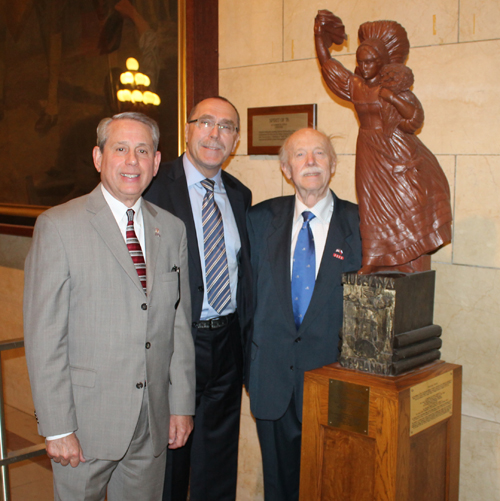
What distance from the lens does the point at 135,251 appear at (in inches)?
80.0

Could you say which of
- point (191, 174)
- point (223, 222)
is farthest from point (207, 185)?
point (223, 222)

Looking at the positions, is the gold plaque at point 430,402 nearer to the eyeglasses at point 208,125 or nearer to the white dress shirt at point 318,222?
the white dress shirt at point 318,222

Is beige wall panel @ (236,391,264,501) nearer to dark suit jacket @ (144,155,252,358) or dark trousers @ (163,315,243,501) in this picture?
dark trousers @ (163,315,243,501)

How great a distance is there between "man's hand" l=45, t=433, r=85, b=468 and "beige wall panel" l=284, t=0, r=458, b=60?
2.44m

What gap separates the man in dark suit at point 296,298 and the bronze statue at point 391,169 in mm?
198

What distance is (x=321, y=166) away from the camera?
2.43 m

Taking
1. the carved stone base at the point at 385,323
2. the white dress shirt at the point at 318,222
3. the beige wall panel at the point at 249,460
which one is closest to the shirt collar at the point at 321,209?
the white dress shirt at the point at 318,222

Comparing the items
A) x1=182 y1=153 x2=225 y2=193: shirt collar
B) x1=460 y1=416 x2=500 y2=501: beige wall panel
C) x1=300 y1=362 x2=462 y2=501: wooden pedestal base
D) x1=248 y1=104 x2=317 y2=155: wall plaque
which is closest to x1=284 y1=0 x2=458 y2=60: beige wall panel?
x1=248 y1=104 x2=317 y2=155: wall plaque

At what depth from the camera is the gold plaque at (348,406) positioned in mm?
2086

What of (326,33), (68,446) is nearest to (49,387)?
(68,446)

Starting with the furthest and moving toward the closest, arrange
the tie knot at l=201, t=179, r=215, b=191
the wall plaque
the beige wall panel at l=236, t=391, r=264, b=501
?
1. the beige wall panel at l=236, t=391, r=264, b=501
2. the wall plaque
3. the tie knot at l=201, t=179, r=215, b=191

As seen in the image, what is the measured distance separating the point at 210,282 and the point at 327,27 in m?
1.25

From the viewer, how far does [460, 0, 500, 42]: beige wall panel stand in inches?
102

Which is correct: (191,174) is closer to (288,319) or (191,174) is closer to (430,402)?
(288,319)
